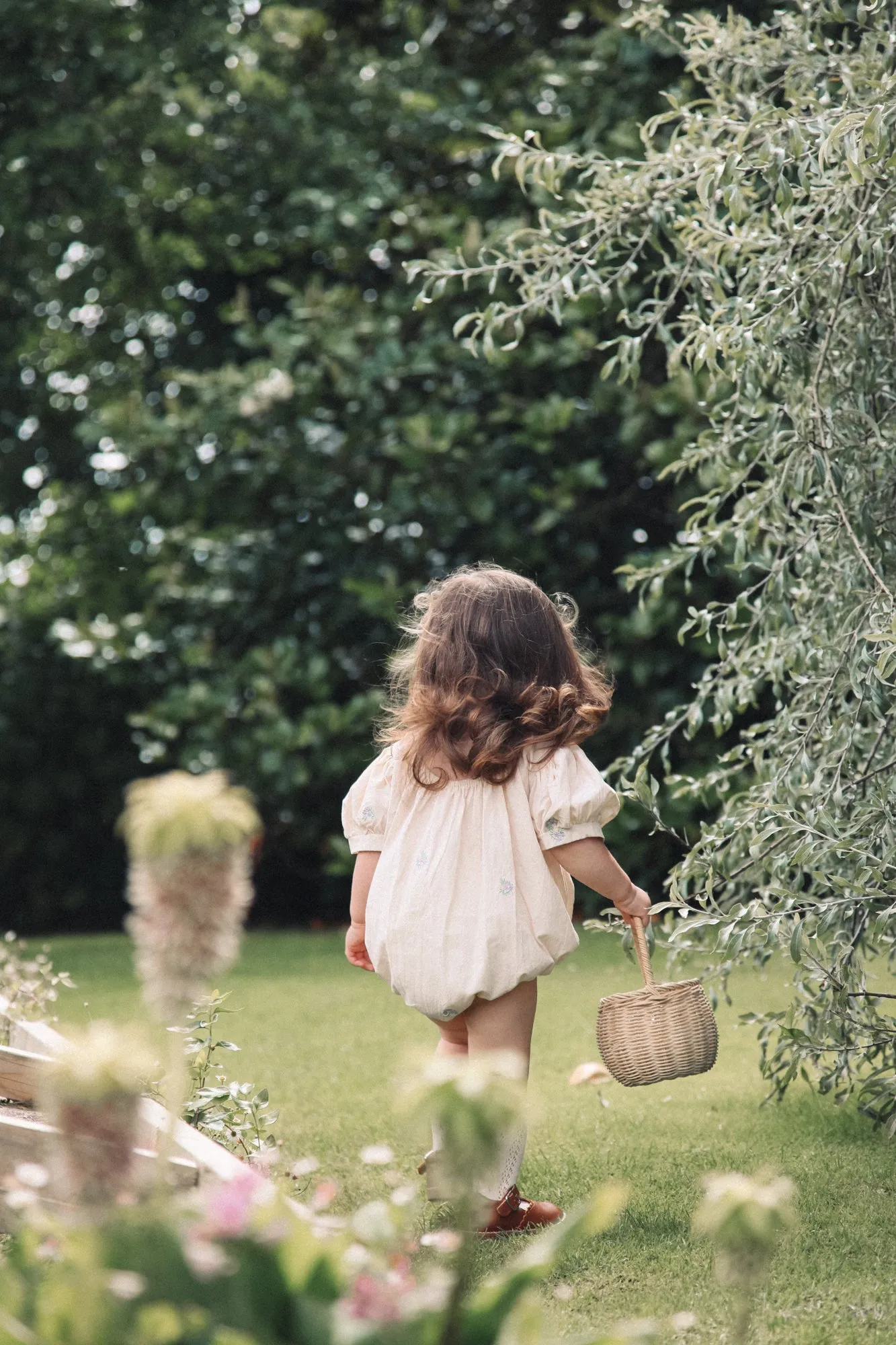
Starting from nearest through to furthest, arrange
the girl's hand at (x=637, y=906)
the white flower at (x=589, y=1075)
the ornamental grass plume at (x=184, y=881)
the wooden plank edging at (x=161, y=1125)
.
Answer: the ornamental grass plume at (x=184, y=881) → the wooden plank edging at (x=161, y=1125) → the girl's hand at (x=637, y=906) → the white flower at (x=589, y=1075)

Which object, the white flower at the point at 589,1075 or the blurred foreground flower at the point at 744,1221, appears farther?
the white flower at the point at 589,1075

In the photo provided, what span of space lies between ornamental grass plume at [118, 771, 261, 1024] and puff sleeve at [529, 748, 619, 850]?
165cm

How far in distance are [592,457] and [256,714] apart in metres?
2.31

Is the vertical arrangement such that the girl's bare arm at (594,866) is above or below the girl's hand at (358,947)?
above

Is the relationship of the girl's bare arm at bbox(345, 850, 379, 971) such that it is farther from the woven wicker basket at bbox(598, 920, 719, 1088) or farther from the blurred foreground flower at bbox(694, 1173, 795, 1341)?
the blurred foreground flower at bbox(694, 1173, 795, 1341)

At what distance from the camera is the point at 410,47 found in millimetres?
9156

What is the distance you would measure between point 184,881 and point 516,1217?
1877 mm

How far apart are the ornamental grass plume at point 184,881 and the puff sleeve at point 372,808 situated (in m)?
1.84

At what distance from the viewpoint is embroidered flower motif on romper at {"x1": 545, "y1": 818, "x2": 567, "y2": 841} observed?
2969 millimetres

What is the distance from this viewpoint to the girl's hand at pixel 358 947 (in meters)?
3.28

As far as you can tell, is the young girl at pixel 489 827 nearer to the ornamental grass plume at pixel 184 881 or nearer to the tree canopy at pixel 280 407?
the ornamental grass plume at pixel 184 881

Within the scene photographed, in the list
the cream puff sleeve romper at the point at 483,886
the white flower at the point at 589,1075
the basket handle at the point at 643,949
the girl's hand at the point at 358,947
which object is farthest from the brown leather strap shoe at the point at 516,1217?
the white flower at the point at 589,1075

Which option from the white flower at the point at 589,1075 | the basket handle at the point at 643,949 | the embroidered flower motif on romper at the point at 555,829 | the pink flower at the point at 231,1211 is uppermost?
the pink flower at the point at 231,1211

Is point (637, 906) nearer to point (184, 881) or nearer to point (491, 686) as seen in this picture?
point (491, 686)
